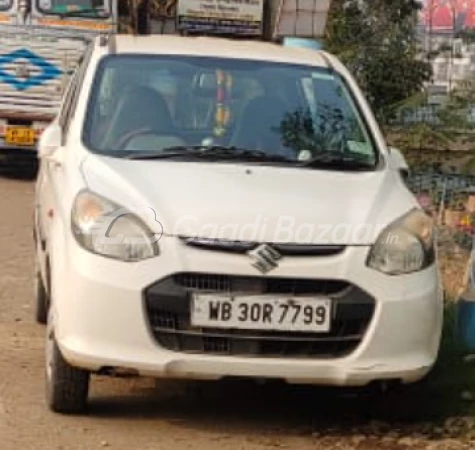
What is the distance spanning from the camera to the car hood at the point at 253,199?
17.2 feet

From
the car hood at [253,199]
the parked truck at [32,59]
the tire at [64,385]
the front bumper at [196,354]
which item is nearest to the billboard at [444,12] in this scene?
the parked truck at [32,59]

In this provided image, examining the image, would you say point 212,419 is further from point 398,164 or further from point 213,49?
point 213,49

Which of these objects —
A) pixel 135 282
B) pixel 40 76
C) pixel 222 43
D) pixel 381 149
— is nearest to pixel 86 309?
pixel 135 282

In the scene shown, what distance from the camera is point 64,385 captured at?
5.59 meters

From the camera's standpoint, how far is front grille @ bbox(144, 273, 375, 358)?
5164mm

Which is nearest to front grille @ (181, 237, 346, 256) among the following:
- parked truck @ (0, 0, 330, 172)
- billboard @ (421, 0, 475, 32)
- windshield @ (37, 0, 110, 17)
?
billboard @ (421, 0, 475, 32)

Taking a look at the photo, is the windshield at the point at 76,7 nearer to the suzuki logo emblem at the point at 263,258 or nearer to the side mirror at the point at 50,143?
the side mirror at the point at 50,143

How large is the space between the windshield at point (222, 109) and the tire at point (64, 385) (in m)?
1.05

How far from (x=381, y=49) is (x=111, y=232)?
905 centimetres

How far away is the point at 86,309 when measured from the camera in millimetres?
5203

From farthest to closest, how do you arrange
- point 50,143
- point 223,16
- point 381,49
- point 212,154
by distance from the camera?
point 223,16
point 381,49
point 50,143
point 212,154

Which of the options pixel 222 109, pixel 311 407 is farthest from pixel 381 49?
pixel 311 407

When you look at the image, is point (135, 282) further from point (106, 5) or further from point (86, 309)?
point (106, 5)

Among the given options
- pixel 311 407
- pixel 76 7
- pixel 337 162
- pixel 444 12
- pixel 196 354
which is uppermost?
pixel 337 162
